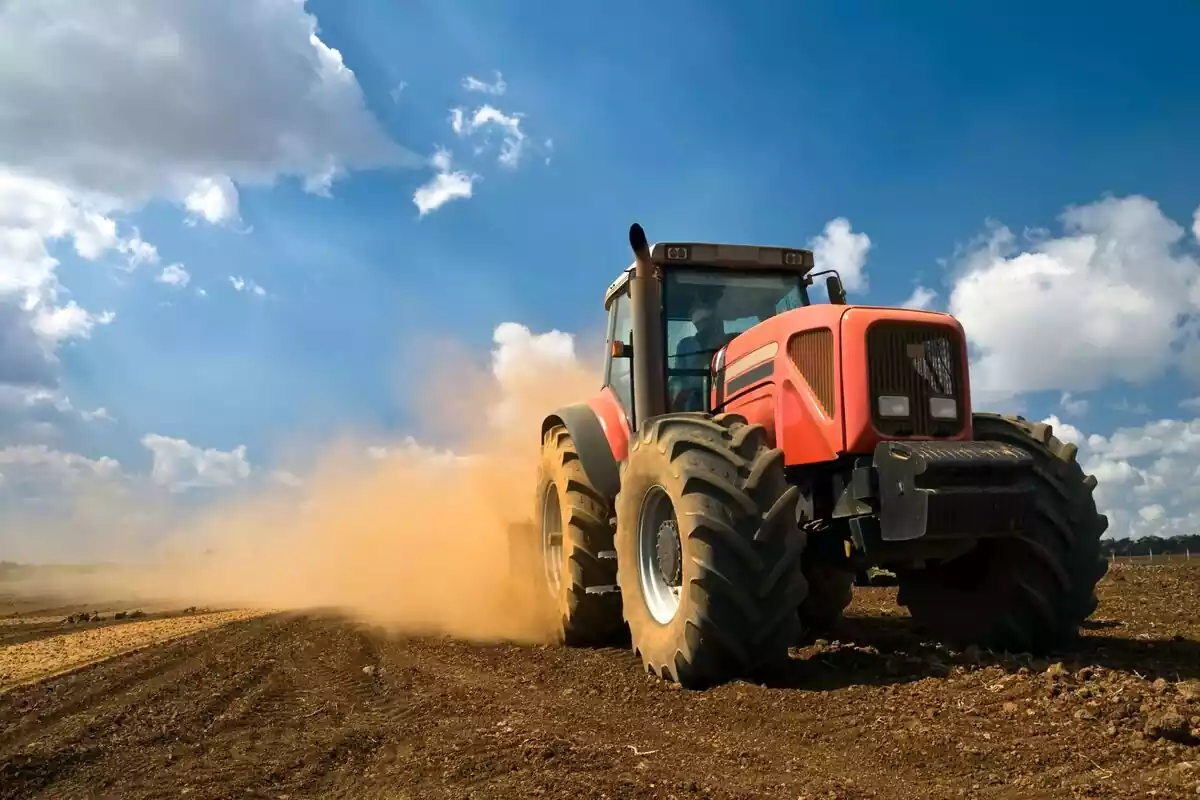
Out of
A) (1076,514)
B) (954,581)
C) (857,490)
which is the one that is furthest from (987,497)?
(954,581)

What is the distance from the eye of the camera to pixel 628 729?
4.70m

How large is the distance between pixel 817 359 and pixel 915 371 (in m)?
0.61

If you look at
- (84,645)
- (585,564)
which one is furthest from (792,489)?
(84,645)

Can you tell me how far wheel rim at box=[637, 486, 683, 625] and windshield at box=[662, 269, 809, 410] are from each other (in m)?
1.30

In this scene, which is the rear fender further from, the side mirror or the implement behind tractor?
the side mirror

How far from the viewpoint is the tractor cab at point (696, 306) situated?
23.6ft

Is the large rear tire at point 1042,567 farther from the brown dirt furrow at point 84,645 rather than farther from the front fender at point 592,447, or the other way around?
the brown dirt furrow at point 84,645

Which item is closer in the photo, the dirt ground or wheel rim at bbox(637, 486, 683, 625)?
the dirt ground

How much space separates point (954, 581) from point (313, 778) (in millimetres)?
4496

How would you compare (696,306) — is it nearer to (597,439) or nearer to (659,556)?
(597,439)

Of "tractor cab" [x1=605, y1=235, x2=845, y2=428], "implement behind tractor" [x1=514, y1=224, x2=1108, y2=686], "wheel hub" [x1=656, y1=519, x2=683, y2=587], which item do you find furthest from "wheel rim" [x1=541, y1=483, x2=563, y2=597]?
"wheel hub" [x1=656, y1=519, x2=683, y2=587]

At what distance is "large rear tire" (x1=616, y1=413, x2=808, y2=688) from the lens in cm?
515

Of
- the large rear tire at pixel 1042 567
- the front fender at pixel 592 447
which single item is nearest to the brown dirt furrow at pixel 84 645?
the front fender at pixel 592 447

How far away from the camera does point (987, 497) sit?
5.21 metres
